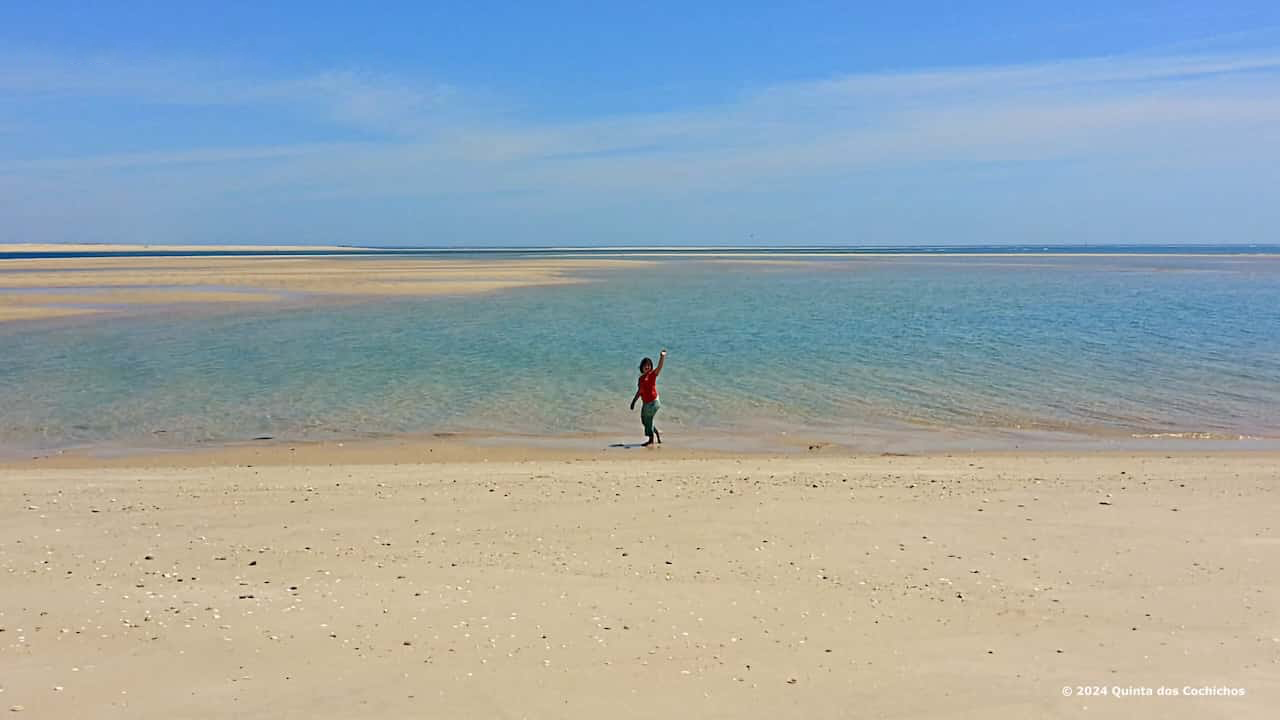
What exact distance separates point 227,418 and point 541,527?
9.86 meters

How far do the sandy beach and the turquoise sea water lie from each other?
17.4 feet

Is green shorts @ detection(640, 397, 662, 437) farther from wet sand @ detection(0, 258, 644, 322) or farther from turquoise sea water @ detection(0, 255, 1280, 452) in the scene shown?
wet sand @ detection(0, 258, 644, 322)

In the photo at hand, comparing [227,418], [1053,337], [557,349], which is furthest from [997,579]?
[1053,337]

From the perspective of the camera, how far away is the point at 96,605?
21.9 ft

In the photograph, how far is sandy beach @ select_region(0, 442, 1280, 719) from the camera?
5418 mm

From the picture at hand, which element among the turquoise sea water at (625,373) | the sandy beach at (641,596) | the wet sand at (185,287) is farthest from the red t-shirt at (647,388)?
the wet sand at (185,287)

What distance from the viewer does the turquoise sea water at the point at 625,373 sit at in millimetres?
16281

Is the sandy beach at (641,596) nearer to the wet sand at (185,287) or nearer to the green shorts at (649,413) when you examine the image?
the green shorts at (649,413)

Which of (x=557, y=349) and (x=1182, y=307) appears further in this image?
(x=1182, y=307)

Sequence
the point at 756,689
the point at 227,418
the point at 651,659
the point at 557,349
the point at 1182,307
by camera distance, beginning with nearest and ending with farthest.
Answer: the point at 756,689 < the point at 651,659 < the point at 227,418 < the point at 557,349 < the point at 1182,307

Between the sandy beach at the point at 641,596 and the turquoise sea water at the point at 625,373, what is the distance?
5308mm

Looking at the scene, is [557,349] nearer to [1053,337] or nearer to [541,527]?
[1053,337]

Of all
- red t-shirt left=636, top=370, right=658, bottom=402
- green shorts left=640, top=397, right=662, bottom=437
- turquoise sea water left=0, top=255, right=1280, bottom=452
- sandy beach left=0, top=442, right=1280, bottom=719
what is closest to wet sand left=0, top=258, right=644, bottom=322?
turquoise sea water left=0, top=255, right=1280, bottom=452

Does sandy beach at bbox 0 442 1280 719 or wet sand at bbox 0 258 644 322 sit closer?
Result: sandy beach at bbox 0 442 1280 719
